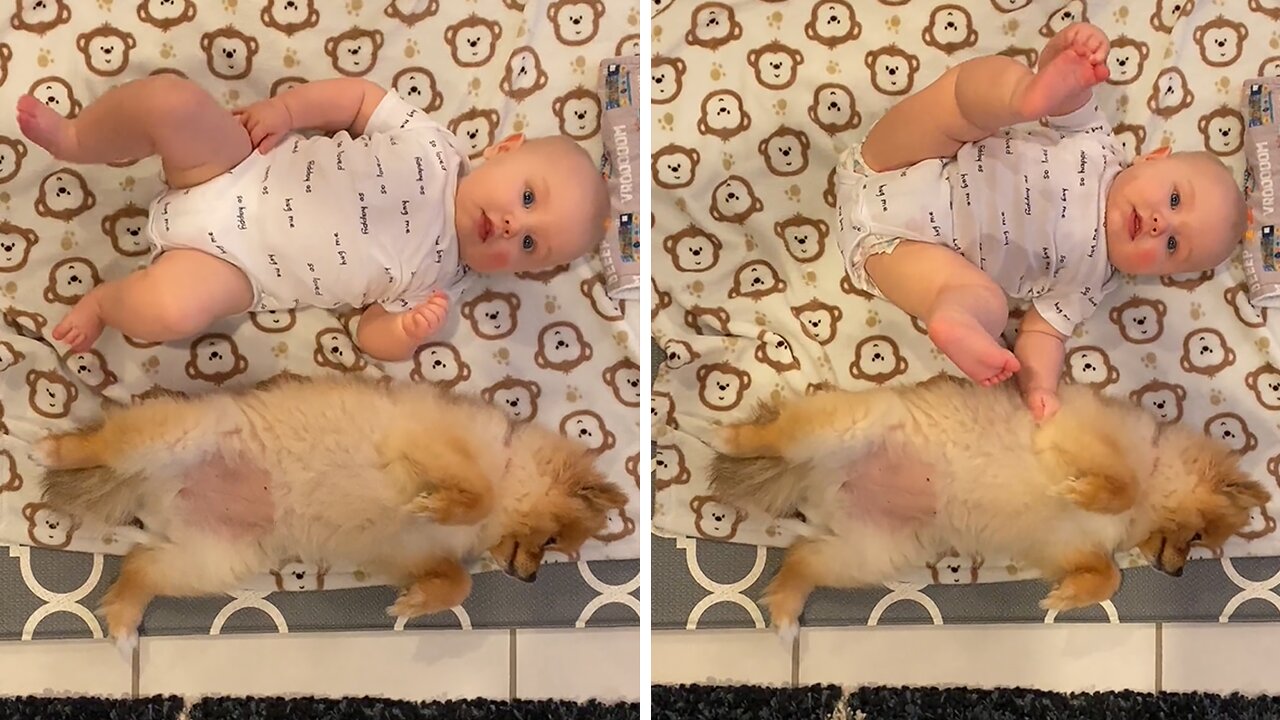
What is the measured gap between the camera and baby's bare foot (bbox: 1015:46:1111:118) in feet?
2.96

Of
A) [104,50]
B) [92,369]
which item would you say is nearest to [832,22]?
[104,50]

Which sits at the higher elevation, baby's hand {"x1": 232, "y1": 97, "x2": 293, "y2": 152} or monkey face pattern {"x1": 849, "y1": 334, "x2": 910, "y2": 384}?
baby's hand {"x1": 232, "y1": 97, "x2": 293, "y2": 152}

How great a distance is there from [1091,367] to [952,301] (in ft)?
0.80

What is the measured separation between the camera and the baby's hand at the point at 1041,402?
1.05 meters

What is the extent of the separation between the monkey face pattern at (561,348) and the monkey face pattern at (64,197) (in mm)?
536

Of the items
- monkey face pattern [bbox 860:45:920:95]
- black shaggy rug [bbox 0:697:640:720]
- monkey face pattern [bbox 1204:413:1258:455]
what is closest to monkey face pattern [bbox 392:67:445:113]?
monkey face pattern [bbox 860:45:920:95]

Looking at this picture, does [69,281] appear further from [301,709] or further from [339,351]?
[301,709]

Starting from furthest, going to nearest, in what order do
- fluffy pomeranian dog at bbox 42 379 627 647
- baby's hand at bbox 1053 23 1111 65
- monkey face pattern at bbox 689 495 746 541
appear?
monkey face pattern at bbox 689 495 746 541 < fluffy pomeranian dog at bbox 42 379 627 647 < baby's hand at bbox 1053 23 1111 65

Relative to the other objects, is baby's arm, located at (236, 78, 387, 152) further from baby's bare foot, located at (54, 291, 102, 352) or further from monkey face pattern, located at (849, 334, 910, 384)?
monkey face pattern, located at (849, 334, 910, 384)

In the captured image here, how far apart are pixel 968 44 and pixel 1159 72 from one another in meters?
0.23

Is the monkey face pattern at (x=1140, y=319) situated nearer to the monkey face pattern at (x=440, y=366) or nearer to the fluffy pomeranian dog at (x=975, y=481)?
the fluffy pomeranian dog at (x=975, y=481)

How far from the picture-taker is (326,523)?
3.37ft

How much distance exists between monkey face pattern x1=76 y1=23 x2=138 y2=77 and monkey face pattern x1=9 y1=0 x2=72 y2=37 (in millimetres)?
33

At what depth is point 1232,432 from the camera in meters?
1.13
